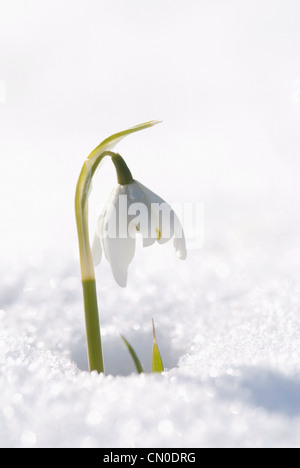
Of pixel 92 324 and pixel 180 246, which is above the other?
pixel 180 246

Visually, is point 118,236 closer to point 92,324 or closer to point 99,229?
point 99,229

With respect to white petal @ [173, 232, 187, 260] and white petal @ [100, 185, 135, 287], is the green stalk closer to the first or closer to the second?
white petal @ [100, 185, 135, 287]

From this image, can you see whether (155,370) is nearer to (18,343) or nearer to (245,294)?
(18,343)

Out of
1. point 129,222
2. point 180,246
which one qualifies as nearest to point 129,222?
point 129,222

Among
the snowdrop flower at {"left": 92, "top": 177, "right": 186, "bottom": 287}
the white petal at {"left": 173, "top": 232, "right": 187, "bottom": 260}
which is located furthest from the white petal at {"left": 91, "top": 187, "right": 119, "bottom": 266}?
the white petal at {"left": 173, "top": 232, "right": 187, "bottom": 260}

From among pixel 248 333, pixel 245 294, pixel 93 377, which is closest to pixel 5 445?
pixel 93 377

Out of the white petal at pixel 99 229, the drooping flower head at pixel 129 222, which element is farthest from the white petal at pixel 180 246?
the white petal at pixel 99 229

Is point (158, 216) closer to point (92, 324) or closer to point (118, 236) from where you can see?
point (118, 236)

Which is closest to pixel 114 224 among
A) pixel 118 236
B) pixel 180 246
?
pixel 118 236

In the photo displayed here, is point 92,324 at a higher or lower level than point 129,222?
lower
